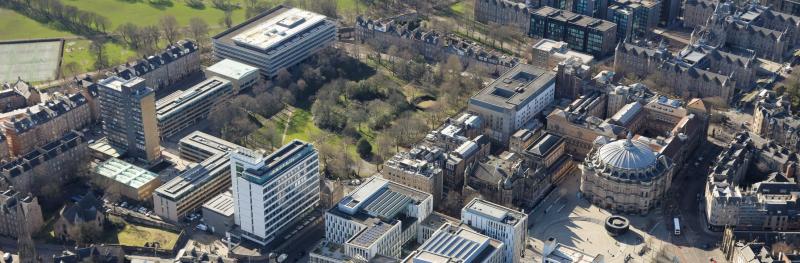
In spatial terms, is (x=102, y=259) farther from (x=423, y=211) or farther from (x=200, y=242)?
(x=423, y=211)

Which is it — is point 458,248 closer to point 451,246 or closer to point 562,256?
point 451,246

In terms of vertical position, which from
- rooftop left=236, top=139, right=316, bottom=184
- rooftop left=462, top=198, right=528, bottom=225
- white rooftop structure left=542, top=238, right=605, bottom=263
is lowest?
white rooftop structure left=542, top=238, right=605, bottom=263

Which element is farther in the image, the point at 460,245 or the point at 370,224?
the point at 370,224

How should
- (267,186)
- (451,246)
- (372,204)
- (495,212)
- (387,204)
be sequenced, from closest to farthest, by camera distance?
1. (451,246)
2. (495,212)
3. (267,186)
4. (372,204)
5. (387,204)

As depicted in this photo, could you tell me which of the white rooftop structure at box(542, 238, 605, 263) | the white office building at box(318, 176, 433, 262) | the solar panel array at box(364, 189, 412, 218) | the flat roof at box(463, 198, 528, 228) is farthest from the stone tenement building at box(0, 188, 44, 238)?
the white rooftop structure at box(542, 238, 605, 263)

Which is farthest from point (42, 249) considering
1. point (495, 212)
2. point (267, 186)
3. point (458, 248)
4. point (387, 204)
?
point (495, 212)

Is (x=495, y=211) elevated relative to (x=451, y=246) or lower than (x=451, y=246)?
elevated

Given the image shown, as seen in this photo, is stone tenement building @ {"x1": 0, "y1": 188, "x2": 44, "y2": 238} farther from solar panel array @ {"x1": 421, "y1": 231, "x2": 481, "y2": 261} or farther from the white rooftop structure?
the white rooftop structure
